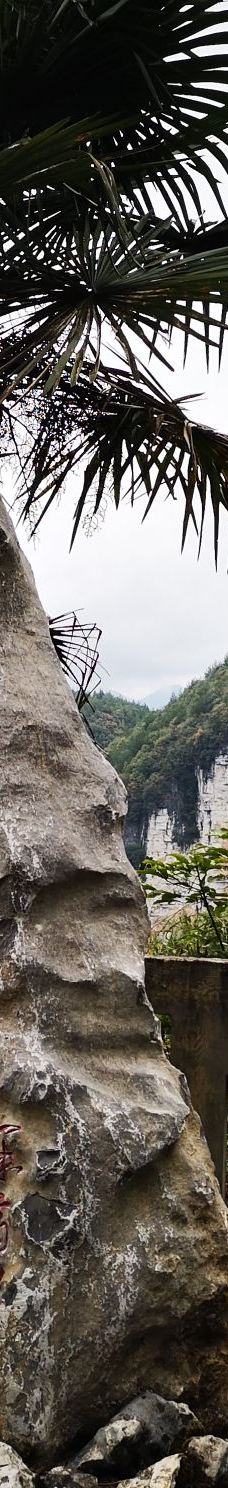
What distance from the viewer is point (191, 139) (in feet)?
13.9

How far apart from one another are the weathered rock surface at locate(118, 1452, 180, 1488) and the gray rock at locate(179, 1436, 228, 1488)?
109mm

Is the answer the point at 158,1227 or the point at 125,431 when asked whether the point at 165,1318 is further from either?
the point at 125,431

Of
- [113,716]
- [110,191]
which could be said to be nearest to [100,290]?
[110,191]

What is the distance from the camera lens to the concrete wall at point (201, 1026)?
433cm

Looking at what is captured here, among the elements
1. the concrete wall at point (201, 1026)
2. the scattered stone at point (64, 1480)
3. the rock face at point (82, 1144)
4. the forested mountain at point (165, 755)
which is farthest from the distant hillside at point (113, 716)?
the scattered stone at point (64, 1480)

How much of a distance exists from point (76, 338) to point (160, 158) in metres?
1.29

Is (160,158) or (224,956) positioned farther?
(224,956)

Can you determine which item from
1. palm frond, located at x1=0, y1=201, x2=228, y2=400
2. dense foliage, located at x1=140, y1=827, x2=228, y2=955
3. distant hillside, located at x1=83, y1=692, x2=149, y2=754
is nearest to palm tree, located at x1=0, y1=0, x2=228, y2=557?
palm frond, located at x1=0, y1=201, x2=228, y2=400

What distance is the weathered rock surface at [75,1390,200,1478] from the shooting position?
2.56 m

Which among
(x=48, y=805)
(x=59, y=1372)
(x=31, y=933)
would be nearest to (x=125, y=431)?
(x=48, y=805)

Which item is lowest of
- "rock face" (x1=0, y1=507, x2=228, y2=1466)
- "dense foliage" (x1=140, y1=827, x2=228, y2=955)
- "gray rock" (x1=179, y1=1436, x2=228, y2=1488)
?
"gray rock" (x1=179, y1=1436, x2=228, y2=1488)

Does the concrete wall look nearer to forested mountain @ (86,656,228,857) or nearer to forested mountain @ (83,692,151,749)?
forested mountain @ (83,692,151,749)

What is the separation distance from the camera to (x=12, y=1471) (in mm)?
2332

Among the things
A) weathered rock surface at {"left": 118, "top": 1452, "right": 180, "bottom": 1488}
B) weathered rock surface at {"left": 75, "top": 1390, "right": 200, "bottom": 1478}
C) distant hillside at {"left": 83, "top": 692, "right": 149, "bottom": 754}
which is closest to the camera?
weathered rock surface at {"left": 118, "top": 1452, "right": 180, "bottom": 1488}
